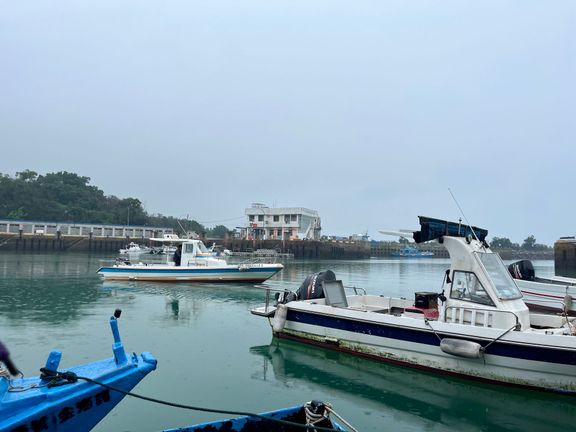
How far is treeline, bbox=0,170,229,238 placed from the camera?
10562 centimetres

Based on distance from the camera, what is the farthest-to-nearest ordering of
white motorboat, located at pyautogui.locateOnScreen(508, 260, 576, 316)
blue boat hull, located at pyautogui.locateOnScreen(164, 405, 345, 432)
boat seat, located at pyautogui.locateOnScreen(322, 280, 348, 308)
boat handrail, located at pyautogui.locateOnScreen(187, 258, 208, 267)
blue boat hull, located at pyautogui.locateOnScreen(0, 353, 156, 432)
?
boat handrail, located at pyautogui.locateOnScreen(187, 258, 208, 267)
white motorboat, located at pyautogui.locateOnScreen(508, 260, 576, 316)
boat seat, located at pyautogui.locateOnScreen(322, 280, 348, 308)
blue boat hull, located at pyautogui.locateOnScreen(164, 405, 345, 432)
blue boat hull, located at pyautogui.locateOnScreen(0, 353, 156, 432)

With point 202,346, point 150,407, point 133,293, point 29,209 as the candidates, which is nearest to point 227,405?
point 150,407

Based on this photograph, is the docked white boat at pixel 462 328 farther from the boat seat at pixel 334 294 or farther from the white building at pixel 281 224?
the white building at pixel 281 224

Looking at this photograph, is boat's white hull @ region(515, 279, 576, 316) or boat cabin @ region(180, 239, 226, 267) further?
boat cabin @ region(180, 239, 226, 267)

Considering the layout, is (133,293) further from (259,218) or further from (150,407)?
(259,218)

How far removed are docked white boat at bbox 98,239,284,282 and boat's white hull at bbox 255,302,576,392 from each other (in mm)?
15286

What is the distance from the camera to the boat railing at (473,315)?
902 centimetres

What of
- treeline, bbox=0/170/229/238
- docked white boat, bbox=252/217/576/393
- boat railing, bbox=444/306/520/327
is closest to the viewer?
docked white boat, bbox=252/217/576/393

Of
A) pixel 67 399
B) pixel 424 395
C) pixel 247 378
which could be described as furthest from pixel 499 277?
pixel 67 399

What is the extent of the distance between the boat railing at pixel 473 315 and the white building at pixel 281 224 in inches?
3046

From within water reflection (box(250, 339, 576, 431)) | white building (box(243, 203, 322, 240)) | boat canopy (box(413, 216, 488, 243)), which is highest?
white building (box(243, 203, 322, 240))

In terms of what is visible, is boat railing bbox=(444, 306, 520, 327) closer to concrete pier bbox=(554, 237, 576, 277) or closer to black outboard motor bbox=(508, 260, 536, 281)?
black outboard motor bbox=(508, 260, 536, 281)

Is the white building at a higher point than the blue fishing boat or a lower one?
higher

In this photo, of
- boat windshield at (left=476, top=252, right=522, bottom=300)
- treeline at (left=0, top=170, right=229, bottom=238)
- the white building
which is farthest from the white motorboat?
treeline at (left=0, top=170, right=229, bottom=238)
